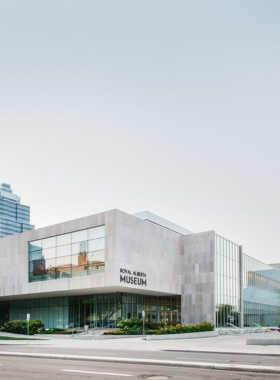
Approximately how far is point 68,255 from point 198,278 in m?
17.0

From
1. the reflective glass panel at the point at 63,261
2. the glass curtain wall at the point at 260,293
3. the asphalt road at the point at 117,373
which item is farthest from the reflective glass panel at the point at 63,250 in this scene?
the asphalt road at the point at 117,373

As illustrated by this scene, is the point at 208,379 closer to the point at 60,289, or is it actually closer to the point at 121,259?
the point at 121,259

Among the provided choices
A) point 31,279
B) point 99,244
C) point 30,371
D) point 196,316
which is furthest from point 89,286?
point 30,371

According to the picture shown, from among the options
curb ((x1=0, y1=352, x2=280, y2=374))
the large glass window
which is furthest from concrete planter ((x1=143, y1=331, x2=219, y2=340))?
curb ((x1=0, y1=352, x2=280, y2=374))

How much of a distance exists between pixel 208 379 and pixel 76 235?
39492 mm

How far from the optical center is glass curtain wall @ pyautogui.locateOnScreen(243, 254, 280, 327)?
2635 inches

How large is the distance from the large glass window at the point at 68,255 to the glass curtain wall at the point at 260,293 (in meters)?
26.9

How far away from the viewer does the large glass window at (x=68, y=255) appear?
48594mm

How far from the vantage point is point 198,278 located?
5788cm

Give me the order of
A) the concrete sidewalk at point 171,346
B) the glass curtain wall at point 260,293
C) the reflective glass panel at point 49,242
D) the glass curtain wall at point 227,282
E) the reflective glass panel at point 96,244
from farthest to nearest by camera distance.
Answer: the glass curtain wall at point 260,293 < the glass curtain wall at point 227,282 < the reflective glass panel at point 49,242 < the reflective glass panel at point 96,244 < the concrete sidewalk at point 171,346

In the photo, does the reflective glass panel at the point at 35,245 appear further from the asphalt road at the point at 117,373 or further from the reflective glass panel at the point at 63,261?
the asphalt road at the point at 117,373

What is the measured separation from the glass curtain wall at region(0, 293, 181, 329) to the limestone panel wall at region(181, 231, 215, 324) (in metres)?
2.19

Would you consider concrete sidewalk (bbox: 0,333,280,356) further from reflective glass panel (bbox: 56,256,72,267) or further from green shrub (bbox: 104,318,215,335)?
reflective glass panel (bbox: 56,256,72,267)

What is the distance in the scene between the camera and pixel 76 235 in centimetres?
5106
